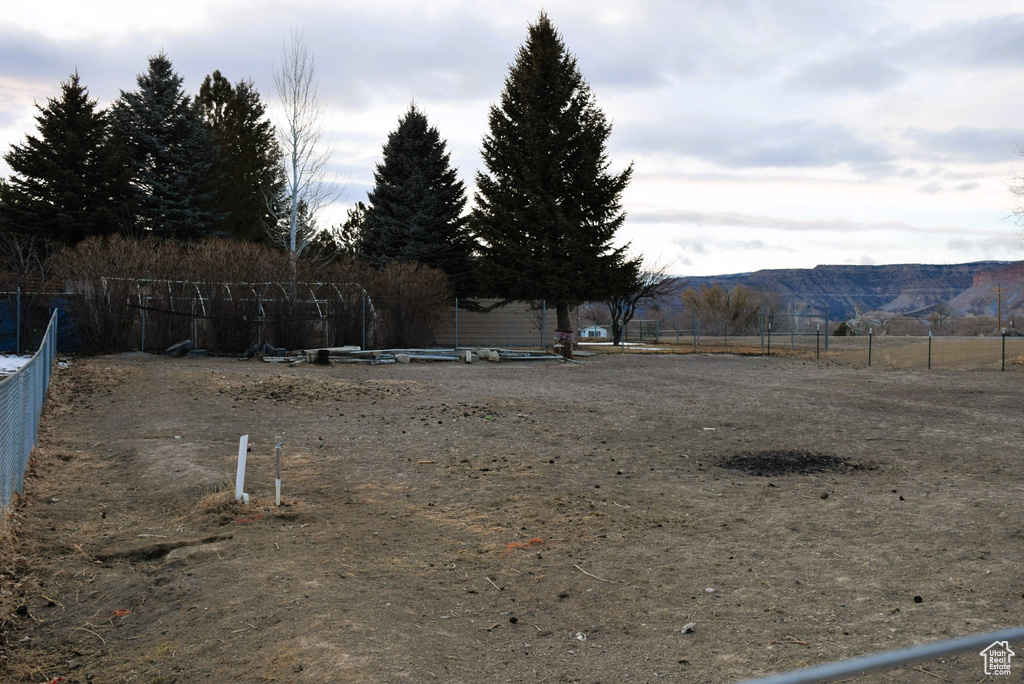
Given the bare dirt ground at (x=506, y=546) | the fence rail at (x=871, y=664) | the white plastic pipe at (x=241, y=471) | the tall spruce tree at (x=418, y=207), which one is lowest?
the bare dirt ground at (x=506, y=546)

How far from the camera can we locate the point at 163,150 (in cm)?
4088

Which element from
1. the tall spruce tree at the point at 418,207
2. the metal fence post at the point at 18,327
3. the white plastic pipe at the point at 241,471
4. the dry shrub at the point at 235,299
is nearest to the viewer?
the white plastic pipe at the point at 241,471

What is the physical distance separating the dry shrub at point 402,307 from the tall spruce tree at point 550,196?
19.0ft

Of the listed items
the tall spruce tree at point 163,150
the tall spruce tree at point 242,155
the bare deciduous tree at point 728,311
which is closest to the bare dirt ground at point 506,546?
the tall spruce tree at point 163,150

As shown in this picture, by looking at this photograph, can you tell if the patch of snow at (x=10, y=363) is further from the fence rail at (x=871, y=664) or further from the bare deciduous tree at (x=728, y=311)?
the bare deciduous tree at (x=728, y=311)

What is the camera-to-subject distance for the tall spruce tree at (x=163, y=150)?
40.7 meters

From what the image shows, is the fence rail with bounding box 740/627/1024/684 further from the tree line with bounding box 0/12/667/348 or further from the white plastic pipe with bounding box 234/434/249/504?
the tree line with bounding box 0/12/667/348

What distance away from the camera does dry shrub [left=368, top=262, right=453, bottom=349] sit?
29375 mm

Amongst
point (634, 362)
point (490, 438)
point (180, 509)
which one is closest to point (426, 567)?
point (180, 509)

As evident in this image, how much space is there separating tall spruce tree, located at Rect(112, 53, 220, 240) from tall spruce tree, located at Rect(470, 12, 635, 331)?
53.5ft

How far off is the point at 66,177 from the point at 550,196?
22.0 m

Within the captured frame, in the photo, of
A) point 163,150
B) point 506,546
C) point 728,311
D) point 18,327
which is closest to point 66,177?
point 163,150

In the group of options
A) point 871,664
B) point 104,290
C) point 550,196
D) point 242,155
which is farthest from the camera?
point 242,155

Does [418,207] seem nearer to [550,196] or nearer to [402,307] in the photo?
[550,196]
